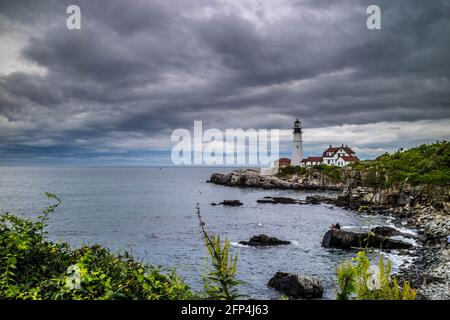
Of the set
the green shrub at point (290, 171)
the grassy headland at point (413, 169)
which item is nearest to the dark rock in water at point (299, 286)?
the grassy headland at point (413, 169)

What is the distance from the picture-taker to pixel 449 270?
79.0 feet

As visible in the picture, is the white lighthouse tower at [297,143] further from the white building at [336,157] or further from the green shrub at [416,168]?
the green shrub at [416,168]

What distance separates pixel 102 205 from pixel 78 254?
240 ft

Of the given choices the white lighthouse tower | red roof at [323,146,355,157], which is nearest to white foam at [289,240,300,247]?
the white lighthouse tower

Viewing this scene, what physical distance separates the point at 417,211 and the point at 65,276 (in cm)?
6152

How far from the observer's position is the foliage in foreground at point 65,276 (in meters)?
4.99

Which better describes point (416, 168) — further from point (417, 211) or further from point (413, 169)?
point (417, 211)

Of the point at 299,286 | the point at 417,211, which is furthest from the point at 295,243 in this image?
the point at 417,211

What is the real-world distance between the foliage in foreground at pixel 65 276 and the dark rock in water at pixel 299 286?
16254 mm

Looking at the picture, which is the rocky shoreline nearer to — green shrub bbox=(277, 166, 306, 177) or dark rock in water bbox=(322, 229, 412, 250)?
dark rock in water bbox=(322, 229, 412, 250)

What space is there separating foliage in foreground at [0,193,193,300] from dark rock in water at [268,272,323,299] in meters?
16.3

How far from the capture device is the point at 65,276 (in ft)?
17.2

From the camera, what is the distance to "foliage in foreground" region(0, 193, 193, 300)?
499cm
